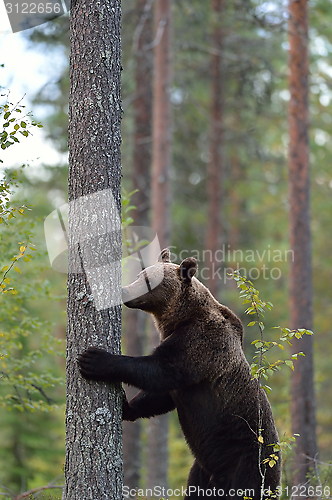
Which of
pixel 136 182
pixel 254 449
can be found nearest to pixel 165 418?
pixel 136 182

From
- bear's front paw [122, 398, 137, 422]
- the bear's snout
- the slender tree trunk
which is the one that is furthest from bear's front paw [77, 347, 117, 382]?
the slender tree trunk

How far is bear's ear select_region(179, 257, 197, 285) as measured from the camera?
4.62 metres

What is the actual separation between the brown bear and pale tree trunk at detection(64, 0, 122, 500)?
→ 1.46ft

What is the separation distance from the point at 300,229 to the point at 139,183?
495 centimetres

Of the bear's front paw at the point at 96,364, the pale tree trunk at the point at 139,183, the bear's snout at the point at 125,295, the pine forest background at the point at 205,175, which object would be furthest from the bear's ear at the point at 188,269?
the pale tree trunk at the point at 139,183

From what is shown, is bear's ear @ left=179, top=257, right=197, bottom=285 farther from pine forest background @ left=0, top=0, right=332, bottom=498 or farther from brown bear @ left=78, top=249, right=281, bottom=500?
pine forest background @ left=0, top=0, right=332, bottom=498

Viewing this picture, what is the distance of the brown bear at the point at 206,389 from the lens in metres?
4.26

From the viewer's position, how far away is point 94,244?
12.9ft

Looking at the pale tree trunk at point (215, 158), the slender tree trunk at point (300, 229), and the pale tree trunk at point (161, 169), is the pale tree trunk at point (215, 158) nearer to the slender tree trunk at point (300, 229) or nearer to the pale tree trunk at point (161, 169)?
the pale tree trunk at point (161, 169)

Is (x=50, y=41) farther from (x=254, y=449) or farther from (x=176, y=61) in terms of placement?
(x=254, y=449)

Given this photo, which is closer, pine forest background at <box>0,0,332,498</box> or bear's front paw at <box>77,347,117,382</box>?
bear's front paw at <box>77,347,117,382</box>

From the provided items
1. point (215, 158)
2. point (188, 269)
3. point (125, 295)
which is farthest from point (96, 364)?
point (215, 158)

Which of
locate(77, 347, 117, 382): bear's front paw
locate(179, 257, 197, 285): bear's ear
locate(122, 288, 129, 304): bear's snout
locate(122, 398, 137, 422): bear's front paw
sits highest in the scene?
locate(179, 257, 197, 285): bear's ear

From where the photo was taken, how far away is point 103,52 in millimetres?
4102
